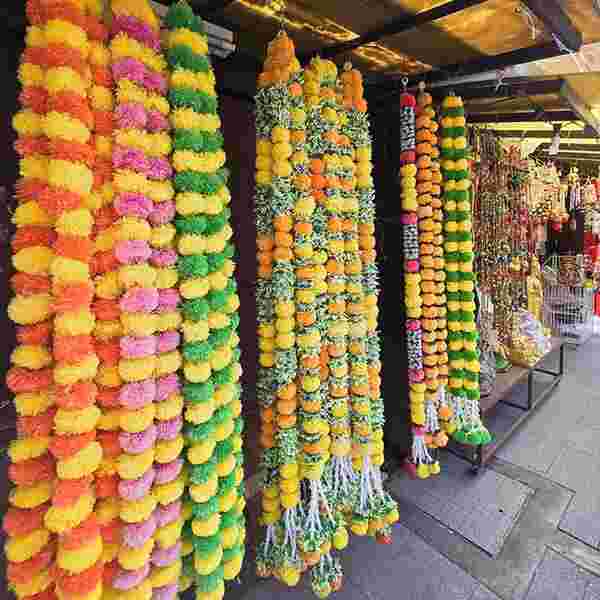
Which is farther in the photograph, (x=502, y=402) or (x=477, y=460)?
(x=502, y=402)

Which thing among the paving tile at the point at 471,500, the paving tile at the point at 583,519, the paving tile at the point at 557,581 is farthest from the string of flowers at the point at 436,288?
the paving tile at the point at 583,519

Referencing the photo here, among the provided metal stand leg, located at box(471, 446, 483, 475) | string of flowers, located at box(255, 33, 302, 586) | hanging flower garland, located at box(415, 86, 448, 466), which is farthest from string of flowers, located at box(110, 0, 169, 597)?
metal stand leg, located at box(471, 446, 483, 475)

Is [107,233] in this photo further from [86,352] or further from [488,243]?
→ [488,243]

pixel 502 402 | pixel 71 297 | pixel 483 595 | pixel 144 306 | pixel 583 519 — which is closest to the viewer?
pixel 71 297

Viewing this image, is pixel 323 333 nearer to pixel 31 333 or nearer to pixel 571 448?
pixel 31 333

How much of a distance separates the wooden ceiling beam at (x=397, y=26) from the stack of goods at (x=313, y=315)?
12cm

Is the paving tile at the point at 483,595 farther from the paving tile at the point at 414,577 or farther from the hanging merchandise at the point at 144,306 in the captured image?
the hanging merchandise at the point at 144,306

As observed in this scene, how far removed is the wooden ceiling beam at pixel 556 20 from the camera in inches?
46.9

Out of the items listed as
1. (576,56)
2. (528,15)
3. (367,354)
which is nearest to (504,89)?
(576,56)

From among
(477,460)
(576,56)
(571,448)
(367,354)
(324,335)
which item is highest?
(576,56)

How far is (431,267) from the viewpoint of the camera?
1.87 m

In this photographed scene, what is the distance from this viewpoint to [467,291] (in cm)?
195

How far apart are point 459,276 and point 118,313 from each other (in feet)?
5.80

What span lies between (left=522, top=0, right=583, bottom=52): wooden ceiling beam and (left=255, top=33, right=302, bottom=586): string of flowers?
0.85 metres
